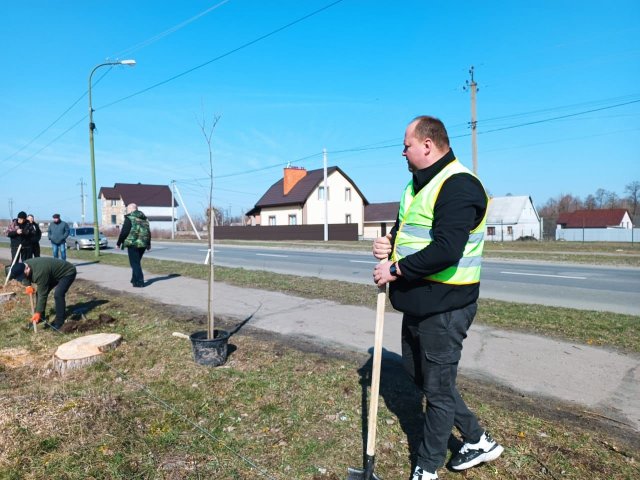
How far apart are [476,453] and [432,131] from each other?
2.11 m

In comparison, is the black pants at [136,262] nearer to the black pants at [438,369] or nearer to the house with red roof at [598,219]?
the black pants at [438,369]

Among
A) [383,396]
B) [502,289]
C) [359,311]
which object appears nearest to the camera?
[383,396]

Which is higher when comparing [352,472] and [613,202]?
[613,202]

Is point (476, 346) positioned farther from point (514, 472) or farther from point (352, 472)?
point (352, 472)

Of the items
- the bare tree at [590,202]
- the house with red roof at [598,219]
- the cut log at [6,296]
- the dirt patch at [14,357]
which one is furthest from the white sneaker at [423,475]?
the bare tree at [590,202]

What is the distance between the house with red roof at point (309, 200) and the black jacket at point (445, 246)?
40.1 meters

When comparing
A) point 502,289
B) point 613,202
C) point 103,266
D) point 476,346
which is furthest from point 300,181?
point 613,202

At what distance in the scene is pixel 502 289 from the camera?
33.8ft

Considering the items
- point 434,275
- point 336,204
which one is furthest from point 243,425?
point 336,204

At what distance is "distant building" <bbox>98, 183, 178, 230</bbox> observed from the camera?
7219 cm

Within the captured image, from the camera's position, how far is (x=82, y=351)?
5355mm

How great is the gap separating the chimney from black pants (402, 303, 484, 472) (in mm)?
43302

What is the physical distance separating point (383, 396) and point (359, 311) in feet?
11.6

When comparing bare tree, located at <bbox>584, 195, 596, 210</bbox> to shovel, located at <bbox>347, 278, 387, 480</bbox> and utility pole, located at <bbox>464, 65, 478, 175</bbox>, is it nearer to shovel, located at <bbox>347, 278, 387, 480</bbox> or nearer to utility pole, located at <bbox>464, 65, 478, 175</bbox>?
utility pole, located at <bbox>464, 65, 478, 175</bbox>
